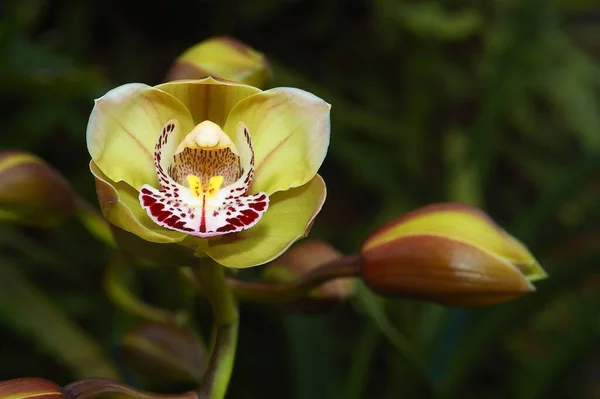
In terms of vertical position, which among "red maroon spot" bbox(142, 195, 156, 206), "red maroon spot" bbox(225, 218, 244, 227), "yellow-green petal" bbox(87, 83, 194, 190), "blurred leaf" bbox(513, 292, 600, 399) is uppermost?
"yellow-green petal" bbox(87, 83, 194, 190)

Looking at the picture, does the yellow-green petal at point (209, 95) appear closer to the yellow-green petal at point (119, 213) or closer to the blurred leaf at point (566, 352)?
the yellow-green petal at point (119, 213)

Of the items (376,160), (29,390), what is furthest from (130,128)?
(376,160)

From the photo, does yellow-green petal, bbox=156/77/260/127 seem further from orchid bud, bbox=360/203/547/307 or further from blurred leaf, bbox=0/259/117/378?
blurred leaf, bbox=0/259/117/378

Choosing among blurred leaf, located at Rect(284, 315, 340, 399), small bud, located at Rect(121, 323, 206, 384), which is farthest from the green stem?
blurred leaf, located at Rect(284, 315, 340, 399)

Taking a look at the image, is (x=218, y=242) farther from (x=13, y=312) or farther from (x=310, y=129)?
(x=13, y=312)

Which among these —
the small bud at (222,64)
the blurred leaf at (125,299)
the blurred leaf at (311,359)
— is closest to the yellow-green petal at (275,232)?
the small bud at (222,64)

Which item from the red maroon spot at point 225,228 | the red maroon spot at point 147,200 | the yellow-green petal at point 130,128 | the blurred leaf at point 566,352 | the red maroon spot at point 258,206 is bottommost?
the blurred leaf at point 566,352

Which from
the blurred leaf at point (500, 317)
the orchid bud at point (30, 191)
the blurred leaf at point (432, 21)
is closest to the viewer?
the orchid bud at point (30, 191)
